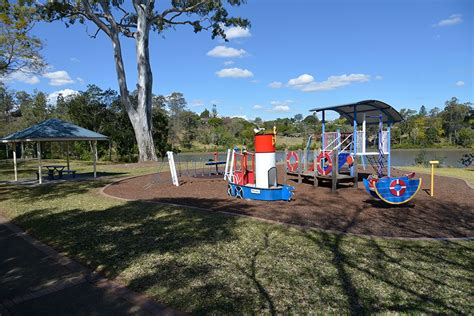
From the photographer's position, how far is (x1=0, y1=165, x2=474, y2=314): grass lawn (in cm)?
381

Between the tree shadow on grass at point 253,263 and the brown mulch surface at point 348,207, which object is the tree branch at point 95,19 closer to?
the brown mulch surface at point 348,207

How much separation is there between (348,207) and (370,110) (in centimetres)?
651

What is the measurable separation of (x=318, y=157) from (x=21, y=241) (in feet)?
34.8

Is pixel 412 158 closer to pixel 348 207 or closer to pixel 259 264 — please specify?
pixel 348 207

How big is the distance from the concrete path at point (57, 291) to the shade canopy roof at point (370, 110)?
11235 mm

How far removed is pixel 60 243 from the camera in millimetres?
6094

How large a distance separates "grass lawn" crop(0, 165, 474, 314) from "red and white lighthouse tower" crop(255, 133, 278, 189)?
2450 mm

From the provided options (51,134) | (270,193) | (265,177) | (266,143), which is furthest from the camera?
(51,134)

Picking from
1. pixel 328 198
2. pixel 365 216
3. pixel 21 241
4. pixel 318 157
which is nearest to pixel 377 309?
pixel 365 216

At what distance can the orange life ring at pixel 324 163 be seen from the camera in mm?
13711

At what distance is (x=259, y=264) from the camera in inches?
192

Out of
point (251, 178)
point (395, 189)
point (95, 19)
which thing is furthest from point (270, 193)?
point (95, 19)

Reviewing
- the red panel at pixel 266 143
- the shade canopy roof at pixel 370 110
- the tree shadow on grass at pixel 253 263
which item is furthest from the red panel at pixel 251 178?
the shade canopy roof at pixel 370 110

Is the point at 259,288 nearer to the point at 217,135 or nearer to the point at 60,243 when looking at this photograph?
the point at 60,243
